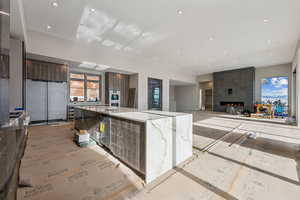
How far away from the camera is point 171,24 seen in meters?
4.06

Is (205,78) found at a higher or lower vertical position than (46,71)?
higher

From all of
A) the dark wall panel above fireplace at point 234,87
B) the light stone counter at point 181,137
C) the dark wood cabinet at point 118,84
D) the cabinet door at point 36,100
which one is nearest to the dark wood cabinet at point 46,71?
the cabinet door at point 36,100

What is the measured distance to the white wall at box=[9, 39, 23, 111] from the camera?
3.80 meters

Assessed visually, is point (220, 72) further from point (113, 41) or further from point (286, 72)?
point (113, 41)

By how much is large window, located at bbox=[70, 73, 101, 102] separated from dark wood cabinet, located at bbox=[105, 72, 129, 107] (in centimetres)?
56

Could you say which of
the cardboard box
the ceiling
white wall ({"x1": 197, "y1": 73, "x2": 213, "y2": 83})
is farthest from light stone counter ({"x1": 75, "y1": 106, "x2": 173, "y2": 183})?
white wall ({"x1": 197, "y1": 73, "x2": 213, "y2": 83})

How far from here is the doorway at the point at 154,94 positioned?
27.4ft

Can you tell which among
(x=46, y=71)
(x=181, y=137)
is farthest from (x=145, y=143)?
(x=46, y=71)

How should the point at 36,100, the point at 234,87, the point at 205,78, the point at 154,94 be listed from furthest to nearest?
the point at 205,78 < the point at 234,87 < the point at 154,94 < the point at 36,100

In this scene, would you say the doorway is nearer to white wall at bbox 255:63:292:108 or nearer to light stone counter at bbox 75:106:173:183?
light stone counter at bbox 75:106:173:183

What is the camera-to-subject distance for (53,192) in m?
1.50

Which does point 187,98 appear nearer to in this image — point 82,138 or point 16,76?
point 82,138

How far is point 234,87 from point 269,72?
2.37 metres

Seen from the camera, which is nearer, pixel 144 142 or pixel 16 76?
pixel 144 142
